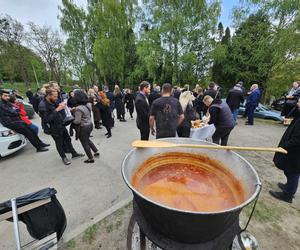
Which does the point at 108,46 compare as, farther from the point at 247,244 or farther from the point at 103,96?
the point at 247,244

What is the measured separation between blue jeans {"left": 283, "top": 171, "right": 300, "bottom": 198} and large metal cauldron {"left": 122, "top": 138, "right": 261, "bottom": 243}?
2019 mm

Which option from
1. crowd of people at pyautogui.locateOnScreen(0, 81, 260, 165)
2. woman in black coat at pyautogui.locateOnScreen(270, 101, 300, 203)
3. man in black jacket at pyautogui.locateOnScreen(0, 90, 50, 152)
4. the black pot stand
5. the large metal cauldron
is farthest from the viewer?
man in black jacket at pyautogui.locateOnScreen(0, 90, 50, 152)

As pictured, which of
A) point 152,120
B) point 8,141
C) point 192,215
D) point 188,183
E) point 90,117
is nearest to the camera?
point 192,215

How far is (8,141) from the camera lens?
4445 mm

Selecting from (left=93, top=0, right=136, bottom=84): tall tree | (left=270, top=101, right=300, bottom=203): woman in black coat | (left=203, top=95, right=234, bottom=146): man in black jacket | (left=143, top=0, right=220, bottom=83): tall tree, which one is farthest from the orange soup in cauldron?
(left=93, top=0, right=136, bottom=84): tall tree

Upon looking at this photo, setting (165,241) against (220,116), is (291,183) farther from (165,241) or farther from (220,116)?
(165,241)

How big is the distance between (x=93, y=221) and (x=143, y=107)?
8.44 feet

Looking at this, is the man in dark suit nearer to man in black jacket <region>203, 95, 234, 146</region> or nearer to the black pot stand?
man in black jacket <region>203, 95, 234, 146</region>

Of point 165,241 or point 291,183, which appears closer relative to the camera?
point 165,241

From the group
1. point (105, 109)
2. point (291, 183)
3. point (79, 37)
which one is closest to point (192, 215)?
point (291, 183)

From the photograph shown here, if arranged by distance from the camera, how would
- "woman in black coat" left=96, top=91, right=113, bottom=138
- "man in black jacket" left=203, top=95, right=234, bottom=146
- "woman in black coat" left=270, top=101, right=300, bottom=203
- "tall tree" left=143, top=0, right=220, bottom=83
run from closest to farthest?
"woman in black coat" left=270, top=101, right=300, bottom=203, "man in black jacket" left=203, top=95, right=234, bottom=146, "woman in black coat" left=96, top=91, right=113, bottom=138, "tall tree" left=143, top=0, right=220, bottom=83

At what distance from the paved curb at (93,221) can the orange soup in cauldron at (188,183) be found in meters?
1.55

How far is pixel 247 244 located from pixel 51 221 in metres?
2.18

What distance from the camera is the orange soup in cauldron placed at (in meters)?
1.22
